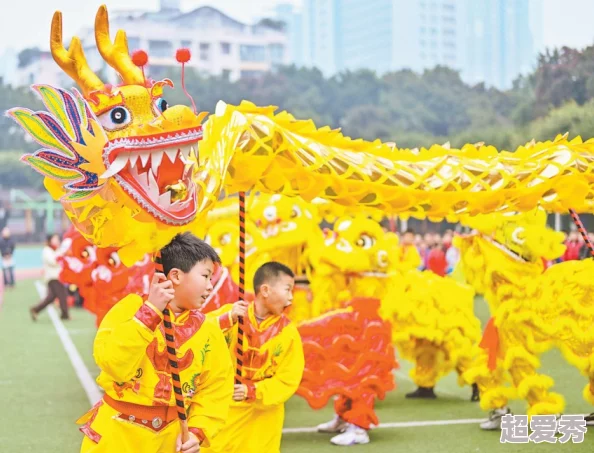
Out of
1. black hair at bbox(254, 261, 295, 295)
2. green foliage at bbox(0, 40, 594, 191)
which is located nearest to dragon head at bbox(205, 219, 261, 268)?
black hair at bbox(254, 261, 295, 295)

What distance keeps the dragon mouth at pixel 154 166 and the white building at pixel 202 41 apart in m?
52.4

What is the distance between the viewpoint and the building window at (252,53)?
241 feet

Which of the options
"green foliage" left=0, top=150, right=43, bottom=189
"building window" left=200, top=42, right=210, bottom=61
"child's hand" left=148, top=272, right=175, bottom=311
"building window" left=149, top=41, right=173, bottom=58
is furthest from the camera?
"building window" left=200, top=42, right=210, bottom=61

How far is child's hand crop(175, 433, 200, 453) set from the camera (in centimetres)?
389

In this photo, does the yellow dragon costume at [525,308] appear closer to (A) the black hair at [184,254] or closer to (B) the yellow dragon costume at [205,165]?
(B) the yellow dragon costume at [205,165]

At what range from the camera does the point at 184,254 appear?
13.3 feet

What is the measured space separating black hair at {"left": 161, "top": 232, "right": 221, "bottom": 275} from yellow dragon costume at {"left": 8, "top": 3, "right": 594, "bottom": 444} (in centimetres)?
15

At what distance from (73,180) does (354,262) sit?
5.39 m

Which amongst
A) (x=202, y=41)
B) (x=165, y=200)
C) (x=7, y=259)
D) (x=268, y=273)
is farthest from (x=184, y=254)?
(x=202, y=41)

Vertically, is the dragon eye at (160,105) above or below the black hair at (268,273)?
above

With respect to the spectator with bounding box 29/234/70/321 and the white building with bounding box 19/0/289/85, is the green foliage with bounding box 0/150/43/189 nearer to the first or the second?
the white building with bounding box 19/0/289/85

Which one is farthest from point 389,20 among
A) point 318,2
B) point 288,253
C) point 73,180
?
point 73,180

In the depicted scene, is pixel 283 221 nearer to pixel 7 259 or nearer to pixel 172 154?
pixel 172 154

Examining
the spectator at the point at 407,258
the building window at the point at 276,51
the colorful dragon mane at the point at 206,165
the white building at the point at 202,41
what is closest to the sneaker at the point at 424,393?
the spectator at the point at 407,258
